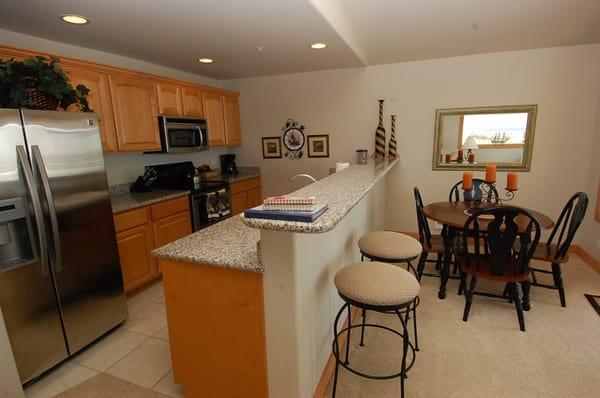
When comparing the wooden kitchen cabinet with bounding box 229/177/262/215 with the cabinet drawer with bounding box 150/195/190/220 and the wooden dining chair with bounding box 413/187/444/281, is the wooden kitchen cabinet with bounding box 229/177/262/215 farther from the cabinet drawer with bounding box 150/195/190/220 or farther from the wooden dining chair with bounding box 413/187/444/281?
the wooden dining chair with bounding box 413/187/444/281

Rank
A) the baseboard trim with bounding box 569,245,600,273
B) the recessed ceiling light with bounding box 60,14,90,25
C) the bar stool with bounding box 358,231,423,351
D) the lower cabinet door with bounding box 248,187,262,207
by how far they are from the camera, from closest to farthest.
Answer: the bar stool with bounding box 358,231,423,351 < the recessed ceiling light with bounding box 60,14,90,25 < the baseboard trim with bounding box 569,245,600,273 < the lower cabinet door with bounding box 248,187,262,207

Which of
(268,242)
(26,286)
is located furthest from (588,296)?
(26,286)

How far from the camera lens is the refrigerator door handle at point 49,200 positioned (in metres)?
1.83

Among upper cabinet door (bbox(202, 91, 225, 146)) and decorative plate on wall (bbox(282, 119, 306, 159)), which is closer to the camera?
upper cabinet door (bbox(202, 91, 225, 146))

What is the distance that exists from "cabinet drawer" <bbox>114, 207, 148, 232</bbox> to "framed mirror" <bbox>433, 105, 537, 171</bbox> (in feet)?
11.1

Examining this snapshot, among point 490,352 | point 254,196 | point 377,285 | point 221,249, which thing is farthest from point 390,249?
point 254,196

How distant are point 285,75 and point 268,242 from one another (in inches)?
141

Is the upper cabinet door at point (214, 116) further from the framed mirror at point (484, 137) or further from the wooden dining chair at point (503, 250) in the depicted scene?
the wooden dining chair at point (503, 250)

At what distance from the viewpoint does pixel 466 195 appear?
334cm

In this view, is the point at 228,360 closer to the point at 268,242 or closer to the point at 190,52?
the point at 268,242

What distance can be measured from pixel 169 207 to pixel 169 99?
1209 mm

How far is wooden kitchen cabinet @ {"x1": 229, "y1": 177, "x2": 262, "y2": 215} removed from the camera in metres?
4.12

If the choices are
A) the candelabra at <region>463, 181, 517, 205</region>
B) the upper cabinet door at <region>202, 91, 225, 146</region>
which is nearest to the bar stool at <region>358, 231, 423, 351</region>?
the candelabra at <region>463, 181, 517, 205</region>

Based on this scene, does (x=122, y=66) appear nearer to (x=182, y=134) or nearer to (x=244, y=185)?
(x=182, y=134)
